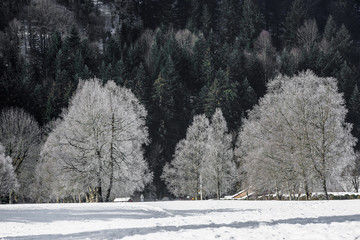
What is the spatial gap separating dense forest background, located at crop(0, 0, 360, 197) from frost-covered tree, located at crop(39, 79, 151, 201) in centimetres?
3137

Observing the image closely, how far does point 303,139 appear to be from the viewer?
28781mm

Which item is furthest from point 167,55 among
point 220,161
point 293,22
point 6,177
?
point 293,22

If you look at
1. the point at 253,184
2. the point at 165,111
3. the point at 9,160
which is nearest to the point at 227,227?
the point at 253,184

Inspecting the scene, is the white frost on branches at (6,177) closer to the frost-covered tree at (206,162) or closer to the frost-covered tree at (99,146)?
the frost-covered tree at (99,146)

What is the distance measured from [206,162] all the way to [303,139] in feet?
51.4

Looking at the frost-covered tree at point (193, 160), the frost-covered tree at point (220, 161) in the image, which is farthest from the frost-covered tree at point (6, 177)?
the frost-covered tree at point (220, 161)

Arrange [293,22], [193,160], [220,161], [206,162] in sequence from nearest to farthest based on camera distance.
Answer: [220,161] → [206,162] → [193,160] → [293,22]

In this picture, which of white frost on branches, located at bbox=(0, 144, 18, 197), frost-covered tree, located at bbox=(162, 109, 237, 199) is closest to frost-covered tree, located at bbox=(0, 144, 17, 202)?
white frost on branches, located at bbox=(0, 144, 18, 197)

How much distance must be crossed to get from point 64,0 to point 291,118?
388 feet

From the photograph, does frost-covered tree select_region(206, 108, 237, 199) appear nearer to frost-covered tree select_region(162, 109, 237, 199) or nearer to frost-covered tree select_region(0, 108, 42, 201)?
frost-covered tree select_region(162, 109, 237, 199)

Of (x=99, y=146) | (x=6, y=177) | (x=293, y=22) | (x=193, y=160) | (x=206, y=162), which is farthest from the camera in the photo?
(x=293, y=22)

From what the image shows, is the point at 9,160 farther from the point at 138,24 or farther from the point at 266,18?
the point at 266,18

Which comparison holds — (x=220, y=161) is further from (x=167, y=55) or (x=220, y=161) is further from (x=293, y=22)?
(x=293, y=22)

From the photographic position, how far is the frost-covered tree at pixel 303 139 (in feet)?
90.0
